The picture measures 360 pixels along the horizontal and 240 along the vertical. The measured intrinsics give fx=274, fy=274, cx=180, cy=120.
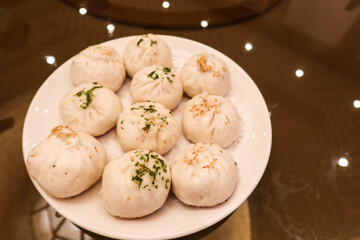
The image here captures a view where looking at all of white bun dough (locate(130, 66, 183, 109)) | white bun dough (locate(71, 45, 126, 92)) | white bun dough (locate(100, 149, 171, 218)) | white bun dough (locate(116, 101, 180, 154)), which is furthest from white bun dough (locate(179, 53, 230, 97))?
white bun dough (locate(100, 149, 171, 218))

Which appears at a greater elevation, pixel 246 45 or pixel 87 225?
pixel 246 45

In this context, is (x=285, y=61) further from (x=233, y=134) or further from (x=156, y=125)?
(x=156, y=125)

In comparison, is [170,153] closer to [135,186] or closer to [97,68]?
[135,186]

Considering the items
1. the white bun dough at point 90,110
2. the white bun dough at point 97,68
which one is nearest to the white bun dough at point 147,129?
the white bun dough at point 90,110

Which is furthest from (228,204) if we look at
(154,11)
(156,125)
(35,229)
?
(154,11)

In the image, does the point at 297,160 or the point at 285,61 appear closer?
the point at 297,160

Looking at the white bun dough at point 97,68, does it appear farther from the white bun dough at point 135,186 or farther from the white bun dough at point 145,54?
the white bun dough at point 135,186

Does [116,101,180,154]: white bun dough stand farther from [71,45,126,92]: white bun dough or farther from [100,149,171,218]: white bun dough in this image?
[71,45,126,92]: white bun dough

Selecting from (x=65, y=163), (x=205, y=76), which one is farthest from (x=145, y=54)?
(x=65, y=163)

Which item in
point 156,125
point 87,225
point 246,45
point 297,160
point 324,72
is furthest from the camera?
point 246,45
